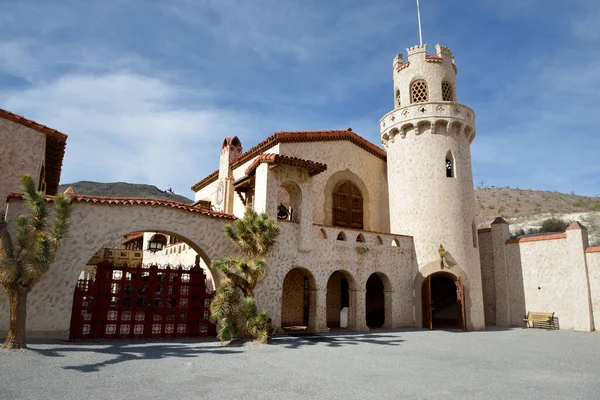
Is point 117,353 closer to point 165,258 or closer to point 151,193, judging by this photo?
point 165,258

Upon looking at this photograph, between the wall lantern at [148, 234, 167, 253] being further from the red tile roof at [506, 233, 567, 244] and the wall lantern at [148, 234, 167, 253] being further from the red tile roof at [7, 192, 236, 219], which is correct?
the red tile roof at [506, 233, 567, 244]

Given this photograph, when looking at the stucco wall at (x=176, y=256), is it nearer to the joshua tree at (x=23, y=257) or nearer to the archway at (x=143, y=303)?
the archway at (x=143, y=303)

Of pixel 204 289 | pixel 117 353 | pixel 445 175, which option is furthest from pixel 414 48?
pixel 117 353

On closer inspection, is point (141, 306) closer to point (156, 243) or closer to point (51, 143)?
point (51, 143)

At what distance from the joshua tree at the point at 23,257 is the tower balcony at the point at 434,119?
15959mm

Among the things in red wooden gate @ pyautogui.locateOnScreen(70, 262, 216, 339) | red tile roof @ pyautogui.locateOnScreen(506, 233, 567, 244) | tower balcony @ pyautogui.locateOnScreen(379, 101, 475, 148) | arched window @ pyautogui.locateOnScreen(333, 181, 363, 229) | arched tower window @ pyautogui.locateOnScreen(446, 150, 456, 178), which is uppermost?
tower balcony @ pyautogui.locateOnScreen(379, 101, 475, 148)

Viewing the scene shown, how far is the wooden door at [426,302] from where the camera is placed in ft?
61.8

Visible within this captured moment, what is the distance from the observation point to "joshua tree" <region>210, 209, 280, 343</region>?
1289 cm

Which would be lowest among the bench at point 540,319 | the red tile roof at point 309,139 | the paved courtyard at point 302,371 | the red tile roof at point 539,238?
the paved courtyard at point 302,371

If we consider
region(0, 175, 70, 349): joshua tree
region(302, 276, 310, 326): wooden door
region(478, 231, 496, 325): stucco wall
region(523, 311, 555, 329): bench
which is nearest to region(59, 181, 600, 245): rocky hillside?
region(478, 231, 496, 325): stucco wall

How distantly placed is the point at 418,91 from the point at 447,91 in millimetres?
1602

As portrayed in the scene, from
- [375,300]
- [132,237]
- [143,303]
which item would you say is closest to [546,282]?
[375,300]

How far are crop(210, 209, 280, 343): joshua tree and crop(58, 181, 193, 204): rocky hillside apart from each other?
222 ft

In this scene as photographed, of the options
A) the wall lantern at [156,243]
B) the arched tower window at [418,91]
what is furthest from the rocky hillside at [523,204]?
the wall lantern at [156,243]
